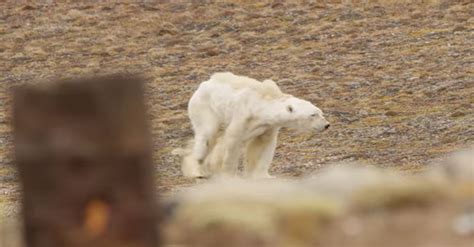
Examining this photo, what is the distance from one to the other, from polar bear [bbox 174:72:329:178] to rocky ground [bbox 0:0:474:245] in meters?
3.51

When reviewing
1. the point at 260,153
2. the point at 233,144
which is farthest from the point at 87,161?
the point at 260,153

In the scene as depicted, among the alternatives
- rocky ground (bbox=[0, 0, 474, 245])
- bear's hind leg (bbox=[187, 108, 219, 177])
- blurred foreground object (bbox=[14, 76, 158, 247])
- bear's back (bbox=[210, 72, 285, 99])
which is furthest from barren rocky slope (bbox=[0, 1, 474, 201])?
blurred foreground object (bbox=[14, 76, 158, 247])

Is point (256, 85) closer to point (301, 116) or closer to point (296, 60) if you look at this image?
point (301, 116)

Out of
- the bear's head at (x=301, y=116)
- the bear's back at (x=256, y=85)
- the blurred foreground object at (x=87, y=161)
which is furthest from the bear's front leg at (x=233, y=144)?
the blurred foreground object at (x=87, y=161)

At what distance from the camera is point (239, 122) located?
16766mm

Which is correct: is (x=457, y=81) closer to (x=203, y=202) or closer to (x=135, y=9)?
(x=135, y=9)

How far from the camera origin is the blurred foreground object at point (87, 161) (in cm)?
597

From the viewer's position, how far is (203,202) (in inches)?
291

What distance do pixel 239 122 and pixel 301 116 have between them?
0.58 m

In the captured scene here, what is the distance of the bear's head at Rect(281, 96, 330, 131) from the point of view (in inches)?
652

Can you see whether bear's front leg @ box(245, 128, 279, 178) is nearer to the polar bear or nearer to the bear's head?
the polar bear

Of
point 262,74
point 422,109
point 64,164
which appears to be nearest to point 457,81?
point 422,109

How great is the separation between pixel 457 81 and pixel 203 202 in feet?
64.0

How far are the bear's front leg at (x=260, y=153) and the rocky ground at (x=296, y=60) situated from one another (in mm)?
3744
